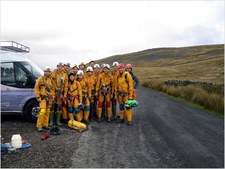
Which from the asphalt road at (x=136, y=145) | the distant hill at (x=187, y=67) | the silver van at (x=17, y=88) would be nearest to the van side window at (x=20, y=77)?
the silver van at (x=17, y=88)

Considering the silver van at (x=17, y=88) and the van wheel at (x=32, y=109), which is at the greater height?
the silver van at (x=17, y=88)

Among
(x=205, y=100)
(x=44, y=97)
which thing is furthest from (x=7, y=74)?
(x=205, y=100)

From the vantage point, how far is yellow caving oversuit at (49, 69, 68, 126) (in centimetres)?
828

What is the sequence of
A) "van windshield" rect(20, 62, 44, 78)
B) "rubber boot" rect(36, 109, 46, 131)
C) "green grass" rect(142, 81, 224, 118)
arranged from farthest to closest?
"green grass" rect(142, 81, 224, 118), "van windshield" rect(20, 62, 44, 78), "rubber boot" rect(36, 109, 46, 131)

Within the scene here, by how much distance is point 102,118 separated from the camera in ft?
30.9

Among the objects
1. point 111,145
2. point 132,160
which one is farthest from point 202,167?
point 111,145

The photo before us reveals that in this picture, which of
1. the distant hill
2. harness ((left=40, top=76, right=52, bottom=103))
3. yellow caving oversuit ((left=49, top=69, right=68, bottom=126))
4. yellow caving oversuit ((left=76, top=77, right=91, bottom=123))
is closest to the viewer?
harness ((left=40, top=76, right=52, bottom=103))

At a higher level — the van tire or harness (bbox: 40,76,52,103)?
harness (bbox: 40,76,52,103)

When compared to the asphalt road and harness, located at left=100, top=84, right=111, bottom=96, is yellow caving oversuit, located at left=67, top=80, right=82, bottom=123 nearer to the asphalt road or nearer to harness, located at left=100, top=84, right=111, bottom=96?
the asphalt road

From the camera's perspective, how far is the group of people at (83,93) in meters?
7.88

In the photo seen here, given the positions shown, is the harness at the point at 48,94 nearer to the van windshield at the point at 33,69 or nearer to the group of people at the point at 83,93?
the group of people at the point at 83,93

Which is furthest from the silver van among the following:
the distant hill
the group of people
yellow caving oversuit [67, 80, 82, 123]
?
the distant hill

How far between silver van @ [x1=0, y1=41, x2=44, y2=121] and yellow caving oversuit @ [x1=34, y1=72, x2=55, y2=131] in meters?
0.73

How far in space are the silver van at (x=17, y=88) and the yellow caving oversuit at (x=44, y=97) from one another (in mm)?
730
